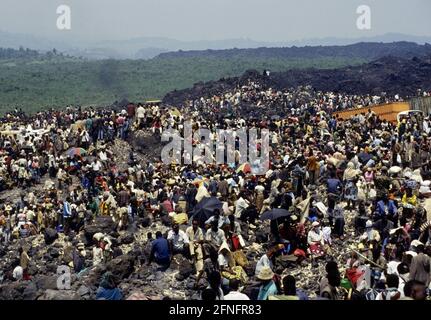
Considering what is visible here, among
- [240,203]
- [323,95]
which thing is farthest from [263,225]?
[323,95]

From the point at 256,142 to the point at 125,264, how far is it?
11362 millimetres

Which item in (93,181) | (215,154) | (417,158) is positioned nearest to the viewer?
(417,158)

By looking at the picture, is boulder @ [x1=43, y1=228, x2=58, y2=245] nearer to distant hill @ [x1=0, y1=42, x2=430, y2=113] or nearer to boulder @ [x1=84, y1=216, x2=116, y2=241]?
boulder @ [x1=84, y1=216, x2=116, y2=241]

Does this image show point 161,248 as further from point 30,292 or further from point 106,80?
point 106,80

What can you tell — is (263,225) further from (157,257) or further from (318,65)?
(318,65)

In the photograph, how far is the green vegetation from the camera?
78.5 m

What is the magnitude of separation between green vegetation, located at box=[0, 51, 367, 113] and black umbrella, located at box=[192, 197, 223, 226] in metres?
57.3

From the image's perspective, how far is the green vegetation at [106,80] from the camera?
78.5 meters

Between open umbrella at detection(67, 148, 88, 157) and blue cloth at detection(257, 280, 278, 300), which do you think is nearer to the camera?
blue cloth at detection(257, 280, 278, 300)

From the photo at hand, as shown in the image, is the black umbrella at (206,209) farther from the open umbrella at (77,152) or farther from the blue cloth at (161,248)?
the open umbrella at (77,152)

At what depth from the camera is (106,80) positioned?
10256 centimetres

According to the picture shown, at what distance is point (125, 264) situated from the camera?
14.4 m

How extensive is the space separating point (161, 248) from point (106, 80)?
9181cm

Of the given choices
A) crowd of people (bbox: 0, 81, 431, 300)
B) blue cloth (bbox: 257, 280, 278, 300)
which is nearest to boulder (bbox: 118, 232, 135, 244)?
crowd of people (bbox: 0, 81, 431, 300)
